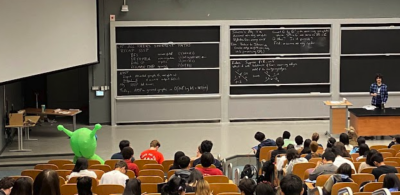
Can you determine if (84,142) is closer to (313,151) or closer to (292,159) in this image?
(292,159)

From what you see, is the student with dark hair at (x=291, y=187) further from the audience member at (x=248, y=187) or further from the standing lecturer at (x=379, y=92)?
the standing lecturer at (x=379, y=92)

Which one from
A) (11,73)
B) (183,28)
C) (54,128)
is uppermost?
(183,28)

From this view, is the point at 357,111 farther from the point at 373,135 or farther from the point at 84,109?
the point at 84,109

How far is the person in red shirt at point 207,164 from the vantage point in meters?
8.20

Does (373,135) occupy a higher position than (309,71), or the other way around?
(309,71)

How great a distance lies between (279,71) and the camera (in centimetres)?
1672

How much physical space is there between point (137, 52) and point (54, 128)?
2925 mm

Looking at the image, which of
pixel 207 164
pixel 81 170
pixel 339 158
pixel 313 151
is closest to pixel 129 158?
pixel 81 170

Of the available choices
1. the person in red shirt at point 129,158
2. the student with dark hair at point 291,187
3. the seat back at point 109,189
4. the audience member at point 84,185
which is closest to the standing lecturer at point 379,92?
the person in red shirt at point 129,158

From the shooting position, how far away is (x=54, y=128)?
15.9m

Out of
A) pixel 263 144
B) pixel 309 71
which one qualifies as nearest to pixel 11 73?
pixel 263 144

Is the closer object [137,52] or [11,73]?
[11,73]

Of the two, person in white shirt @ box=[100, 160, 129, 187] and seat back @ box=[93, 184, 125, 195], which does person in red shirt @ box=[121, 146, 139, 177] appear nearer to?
person in white shirt @ box=[100, 160, 129, 187]

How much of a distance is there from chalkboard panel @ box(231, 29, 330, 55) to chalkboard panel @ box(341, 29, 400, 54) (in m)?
0.52
